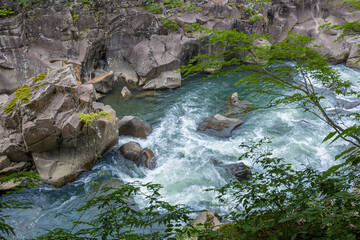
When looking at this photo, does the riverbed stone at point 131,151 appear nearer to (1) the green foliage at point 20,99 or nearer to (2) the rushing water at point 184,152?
(2) the rushing water at point 184,152

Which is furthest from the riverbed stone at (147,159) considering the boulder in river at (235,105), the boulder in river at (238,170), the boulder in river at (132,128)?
the boulder in river at (235,105)

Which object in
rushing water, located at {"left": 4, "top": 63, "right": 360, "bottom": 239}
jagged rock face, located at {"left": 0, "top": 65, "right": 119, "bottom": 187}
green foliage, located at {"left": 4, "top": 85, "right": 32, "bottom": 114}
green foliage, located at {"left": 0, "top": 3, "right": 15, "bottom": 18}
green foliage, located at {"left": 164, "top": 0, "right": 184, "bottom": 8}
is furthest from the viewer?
green foliage, located at {"left": 164, "top": 0, "right": 184, "bottom": 8}

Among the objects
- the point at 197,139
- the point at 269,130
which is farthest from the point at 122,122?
the point at 269,130

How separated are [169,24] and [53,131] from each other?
11.8 metres

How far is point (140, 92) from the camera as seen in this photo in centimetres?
1574

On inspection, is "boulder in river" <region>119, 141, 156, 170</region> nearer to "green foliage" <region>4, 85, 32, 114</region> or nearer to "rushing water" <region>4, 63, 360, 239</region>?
"rushing water" <region>4, 63, 360, 239</region>

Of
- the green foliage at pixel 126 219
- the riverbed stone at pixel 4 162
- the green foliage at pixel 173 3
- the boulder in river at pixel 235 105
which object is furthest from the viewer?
the green foliage at pixel 173 3

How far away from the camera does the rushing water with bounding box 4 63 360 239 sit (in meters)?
7.70

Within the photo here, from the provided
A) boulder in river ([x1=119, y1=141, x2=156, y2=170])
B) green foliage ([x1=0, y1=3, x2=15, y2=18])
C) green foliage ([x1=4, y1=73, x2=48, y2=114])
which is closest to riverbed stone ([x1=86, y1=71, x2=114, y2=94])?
green foliage ([x1=0, y1=3, x2=15, y2=18])

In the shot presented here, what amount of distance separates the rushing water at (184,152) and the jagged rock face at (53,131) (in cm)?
56

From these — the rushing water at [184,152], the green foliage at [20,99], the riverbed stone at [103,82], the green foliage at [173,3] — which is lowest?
the rushing water at [184,152]

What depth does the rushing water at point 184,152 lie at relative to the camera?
7703 millimetres

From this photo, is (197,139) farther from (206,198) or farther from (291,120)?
(291,120)

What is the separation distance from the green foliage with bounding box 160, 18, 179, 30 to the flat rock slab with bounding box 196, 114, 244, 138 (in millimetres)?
8396
